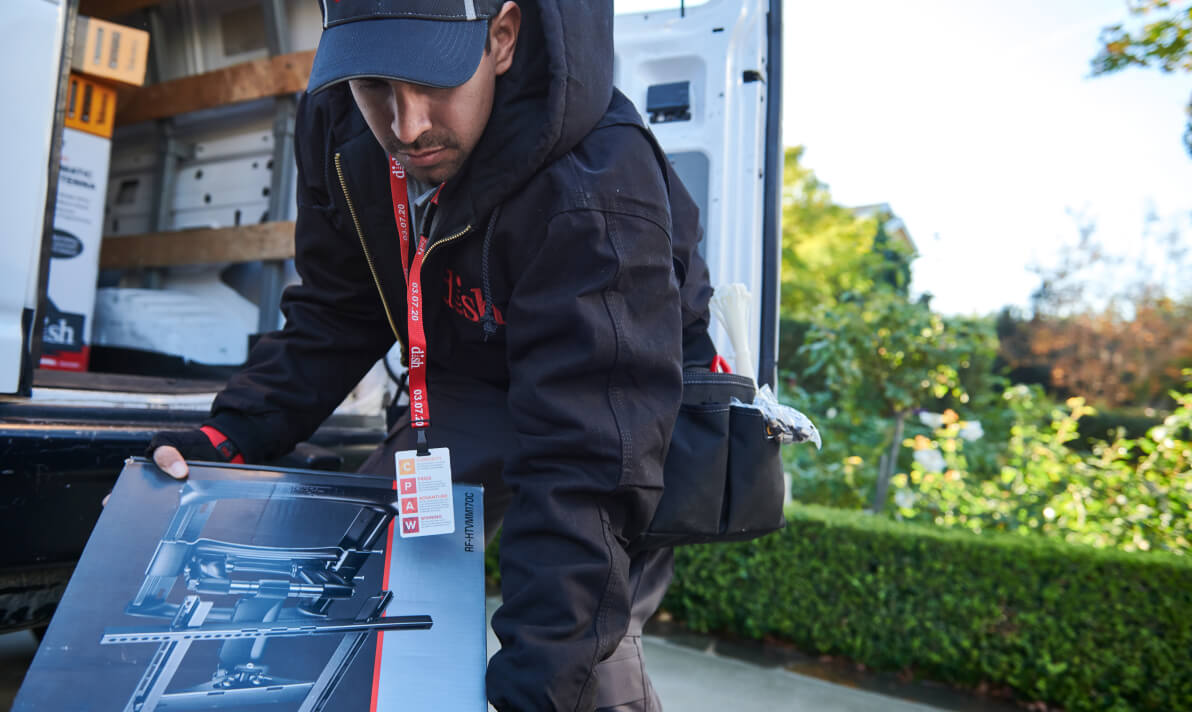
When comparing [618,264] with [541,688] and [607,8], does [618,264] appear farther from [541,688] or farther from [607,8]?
[541,688]

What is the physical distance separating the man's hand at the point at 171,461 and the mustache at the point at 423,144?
0.58m

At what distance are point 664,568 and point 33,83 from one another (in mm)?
1523

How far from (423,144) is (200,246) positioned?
2887mm

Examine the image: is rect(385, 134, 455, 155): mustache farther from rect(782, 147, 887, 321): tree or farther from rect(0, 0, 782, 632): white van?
rect(782, 147, 887, 321): tree

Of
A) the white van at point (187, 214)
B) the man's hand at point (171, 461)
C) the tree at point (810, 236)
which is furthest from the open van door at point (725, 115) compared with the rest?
the tree at point (810, 236)

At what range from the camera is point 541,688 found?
1.00m

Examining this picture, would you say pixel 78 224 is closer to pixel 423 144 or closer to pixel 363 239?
pixel 363 239

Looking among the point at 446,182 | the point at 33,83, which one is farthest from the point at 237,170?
the point at 446,182

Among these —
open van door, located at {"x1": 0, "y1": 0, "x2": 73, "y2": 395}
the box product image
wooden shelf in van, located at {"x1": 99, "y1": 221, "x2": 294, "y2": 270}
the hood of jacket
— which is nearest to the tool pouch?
the box product image

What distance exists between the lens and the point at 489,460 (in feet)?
4.79

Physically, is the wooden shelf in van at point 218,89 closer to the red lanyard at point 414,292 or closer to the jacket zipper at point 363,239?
the jacket zipper at point 363,239

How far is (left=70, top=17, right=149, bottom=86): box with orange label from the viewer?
3.40m

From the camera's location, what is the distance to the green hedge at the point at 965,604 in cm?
324

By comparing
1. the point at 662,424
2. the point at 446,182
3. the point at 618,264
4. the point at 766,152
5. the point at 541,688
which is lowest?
the point at 541,688
